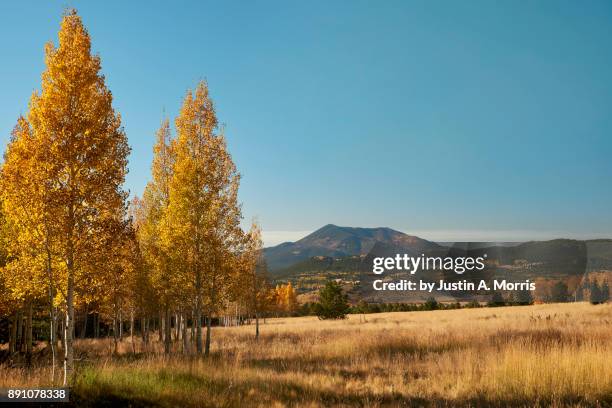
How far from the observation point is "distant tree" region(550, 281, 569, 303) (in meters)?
66.4

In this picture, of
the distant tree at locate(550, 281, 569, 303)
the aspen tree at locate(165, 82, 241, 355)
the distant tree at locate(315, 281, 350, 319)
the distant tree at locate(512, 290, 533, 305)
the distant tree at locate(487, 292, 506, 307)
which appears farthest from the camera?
the distant tree at locate(487, 292, 506, 307)

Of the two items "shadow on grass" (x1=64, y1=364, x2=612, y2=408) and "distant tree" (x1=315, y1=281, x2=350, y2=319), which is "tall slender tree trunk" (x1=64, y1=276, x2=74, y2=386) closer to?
"shadow on grass" (x1=64, y1=364, x2=612, y2=408)

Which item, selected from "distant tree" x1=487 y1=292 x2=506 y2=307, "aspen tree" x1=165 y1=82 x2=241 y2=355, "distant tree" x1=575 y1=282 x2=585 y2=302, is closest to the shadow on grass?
"aspen tree" x1=165 y1=82 x2=241 y2=355

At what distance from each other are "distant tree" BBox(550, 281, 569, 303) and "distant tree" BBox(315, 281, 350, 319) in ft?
98.2

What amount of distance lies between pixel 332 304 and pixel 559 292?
107ft

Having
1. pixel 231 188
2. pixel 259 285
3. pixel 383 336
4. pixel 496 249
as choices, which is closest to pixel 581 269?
pixel 496 249

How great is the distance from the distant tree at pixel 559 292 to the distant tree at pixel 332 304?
2994cm

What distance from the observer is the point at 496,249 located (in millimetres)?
61625

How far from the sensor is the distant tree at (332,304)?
216 feet

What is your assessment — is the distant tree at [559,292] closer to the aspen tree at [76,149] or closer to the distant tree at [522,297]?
the distant tree at [522,297]

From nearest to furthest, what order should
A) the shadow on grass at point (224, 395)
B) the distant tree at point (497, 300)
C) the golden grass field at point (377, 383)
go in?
the shadow on grass at point (224, 395), the golden grass field at point (377, 383), the distant tree at point (497, 300)

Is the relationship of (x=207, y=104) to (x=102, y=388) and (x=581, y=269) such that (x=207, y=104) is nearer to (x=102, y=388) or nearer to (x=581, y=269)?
(x=102, y=388)

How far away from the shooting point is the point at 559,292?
67.0m

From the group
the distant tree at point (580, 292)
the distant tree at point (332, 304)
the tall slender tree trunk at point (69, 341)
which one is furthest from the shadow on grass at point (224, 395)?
the distant tree at point (580, 292)
